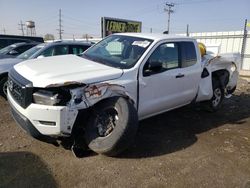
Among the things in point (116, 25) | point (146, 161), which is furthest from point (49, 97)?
point (116, 25)

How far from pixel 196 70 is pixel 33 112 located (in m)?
3.49

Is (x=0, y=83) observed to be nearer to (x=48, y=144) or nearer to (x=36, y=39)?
(x=48, y=144)

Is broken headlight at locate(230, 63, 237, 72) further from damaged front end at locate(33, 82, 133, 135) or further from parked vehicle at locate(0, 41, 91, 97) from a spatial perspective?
damaged front end at locate(33, 82, 133, 135)

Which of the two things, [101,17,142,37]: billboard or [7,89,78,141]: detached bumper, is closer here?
[7,89,78,141]: detached bumper

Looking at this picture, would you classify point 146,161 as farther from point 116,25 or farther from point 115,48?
point 116,25

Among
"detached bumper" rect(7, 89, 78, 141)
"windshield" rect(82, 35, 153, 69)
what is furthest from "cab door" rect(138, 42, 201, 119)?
"detached bumper" rect(7, 89, 78, 141)

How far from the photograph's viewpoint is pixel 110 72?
13.9 feet

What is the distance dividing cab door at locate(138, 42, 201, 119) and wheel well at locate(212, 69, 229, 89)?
133 centimetres

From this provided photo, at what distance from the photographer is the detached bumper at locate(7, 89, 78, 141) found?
A: 3.64 metres

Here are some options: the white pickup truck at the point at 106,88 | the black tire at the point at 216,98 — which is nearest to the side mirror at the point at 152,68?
the white pickup truck at the point at 106,88

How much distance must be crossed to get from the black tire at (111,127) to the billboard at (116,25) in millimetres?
12976

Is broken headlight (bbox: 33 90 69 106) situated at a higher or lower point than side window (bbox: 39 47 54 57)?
lower

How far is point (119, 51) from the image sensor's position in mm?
5121

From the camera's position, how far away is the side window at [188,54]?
5543 mm
